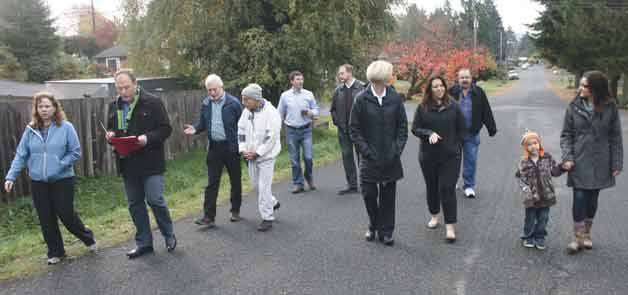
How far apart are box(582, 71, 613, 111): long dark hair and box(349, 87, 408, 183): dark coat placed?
1748 mm

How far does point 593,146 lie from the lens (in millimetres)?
5184

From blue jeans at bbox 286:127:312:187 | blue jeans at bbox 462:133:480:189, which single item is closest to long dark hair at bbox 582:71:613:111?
blue jeans at bbox 462:133:480:189

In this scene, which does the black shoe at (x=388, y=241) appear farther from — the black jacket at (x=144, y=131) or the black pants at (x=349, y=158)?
the black pants at (x=349, y=158)

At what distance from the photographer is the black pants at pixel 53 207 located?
5.22 meters

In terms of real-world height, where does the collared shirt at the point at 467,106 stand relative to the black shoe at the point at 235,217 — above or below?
above

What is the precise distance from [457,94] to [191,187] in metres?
4.83

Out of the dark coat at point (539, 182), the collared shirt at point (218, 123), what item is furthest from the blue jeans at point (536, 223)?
the collared shirt at point (218, 123)

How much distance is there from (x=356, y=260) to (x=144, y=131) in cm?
238

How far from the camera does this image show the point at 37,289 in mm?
4695

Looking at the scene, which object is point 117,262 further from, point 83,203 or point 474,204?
point 474,204

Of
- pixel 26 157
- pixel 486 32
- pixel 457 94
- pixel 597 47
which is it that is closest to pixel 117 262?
pixel 26 157

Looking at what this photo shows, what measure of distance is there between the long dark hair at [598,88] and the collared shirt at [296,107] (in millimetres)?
4264

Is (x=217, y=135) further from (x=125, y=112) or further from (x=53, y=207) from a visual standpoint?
(x=53, y=207)

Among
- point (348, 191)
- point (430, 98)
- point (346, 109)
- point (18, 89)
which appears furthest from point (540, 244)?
point (18, 89)
